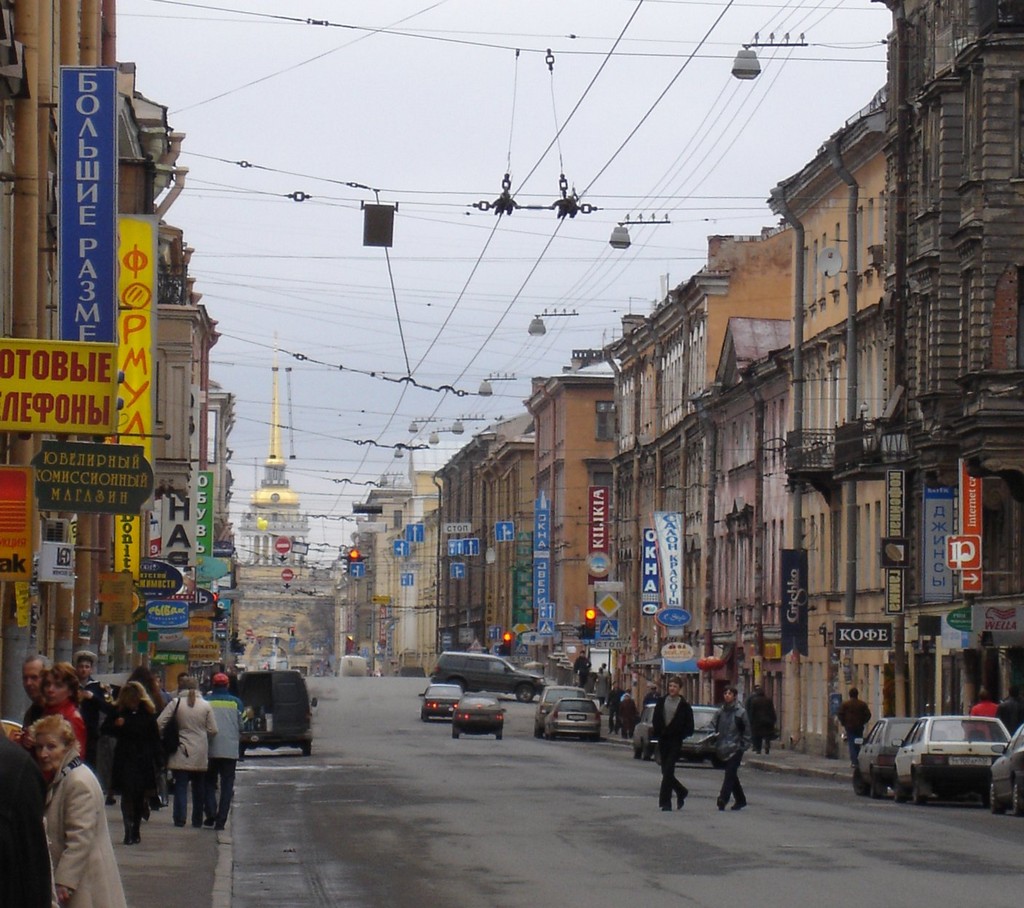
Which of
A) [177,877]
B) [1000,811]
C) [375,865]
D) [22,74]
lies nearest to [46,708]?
[177,877]

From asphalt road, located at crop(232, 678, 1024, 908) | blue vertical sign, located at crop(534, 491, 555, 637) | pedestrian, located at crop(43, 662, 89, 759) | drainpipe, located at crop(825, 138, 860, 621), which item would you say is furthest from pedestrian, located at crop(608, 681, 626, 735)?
pedestrian, located at crop(43, 662, 89, 759)

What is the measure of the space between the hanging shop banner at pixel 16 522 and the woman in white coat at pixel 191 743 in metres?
3.39

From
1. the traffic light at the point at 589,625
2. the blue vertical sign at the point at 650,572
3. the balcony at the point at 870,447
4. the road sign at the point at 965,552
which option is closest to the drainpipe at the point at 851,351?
the balcony at the point at 870,447

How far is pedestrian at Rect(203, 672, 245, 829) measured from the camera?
24156 millimetres

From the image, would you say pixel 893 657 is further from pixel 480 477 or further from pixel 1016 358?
pixel 480 477

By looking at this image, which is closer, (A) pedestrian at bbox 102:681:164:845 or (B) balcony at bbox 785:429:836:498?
(A) pedestrian at bbox 102:681:164:845

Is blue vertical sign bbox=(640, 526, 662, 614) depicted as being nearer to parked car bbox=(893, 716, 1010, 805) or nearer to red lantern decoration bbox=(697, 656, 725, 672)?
red lantern decoration bbox=(697, 656, 725, 672)

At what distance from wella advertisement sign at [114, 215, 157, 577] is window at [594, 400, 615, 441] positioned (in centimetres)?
6782

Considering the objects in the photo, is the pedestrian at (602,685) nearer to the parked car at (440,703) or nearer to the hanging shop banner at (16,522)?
the parked car at (440,703)

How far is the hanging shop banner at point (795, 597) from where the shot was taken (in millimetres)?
57688

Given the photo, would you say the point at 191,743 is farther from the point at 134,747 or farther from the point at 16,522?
the point at 16,522

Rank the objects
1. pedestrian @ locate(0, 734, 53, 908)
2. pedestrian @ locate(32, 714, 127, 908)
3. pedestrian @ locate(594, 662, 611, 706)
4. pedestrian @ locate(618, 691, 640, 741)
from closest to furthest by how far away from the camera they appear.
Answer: pedestrian @ locate(0, 734, 53, 908)
pedestrian @ locate(32, 714, 127, 908)
pedestrian @ locate(618, 691, 640, 741)
pedestrian @ locate(594, 662, 611, 706)

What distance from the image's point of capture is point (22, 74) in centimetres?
2284

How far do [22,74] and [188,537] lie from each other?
39770 mm
